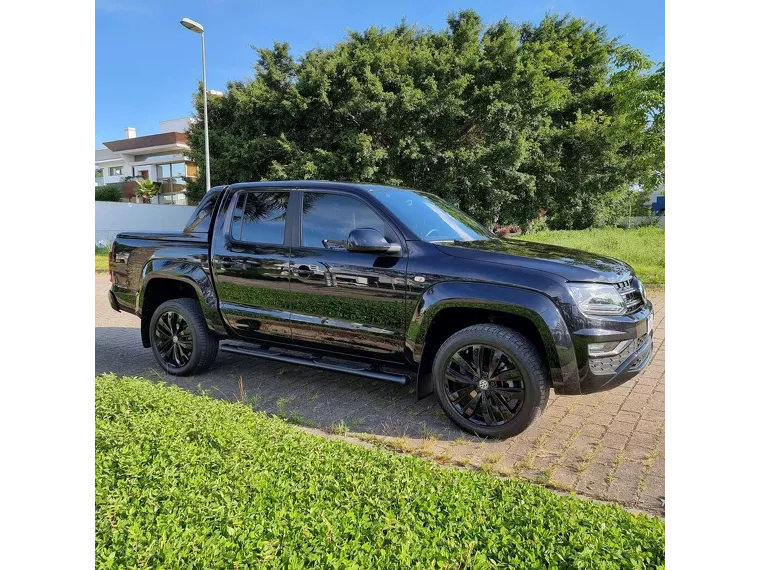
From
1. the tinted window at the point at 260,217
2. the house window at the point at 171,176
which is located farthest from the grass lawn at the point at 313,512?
the house window at the point at 171,176

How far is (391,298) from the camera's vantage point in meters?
4.03

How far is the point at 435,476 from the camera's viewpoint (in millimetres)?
2711

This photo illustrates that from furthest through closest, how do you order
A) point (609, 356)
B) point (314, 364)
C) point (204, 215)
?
point (204, 215)
point (314, 364)
point (609, 356)

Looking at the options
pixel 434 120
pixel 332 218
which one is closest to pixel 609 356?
pixel 332 218

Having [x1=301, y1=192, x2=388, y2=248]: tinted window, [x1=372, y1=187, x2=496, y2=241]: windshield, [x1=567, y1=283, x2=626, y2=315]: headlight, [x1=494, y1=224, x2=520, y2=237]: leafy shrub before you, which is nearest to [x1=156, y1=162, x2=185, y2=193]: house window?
[x1=494, y1=224, x2=520, y2=237]: leafy shrub

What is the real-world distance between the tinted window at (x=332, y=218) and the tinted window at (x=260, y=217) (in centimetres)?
27

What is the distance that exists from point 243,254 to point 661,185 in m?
4.27

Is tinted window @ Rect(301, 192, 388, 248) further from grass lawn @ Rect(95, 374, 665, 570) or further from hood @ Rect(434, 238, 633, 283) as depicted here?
grass lawn @ Rect(95, 374, 665, 570)

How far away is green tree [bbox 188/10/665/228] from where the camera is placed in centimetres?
2139

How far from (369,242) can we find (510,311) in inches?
45.4

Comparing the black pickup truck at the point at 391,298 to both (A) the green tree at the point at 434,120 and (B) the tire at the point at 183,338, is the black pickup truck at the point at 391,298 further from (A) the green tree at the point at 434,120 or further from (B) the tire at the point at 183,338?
(A) the green tree at the point at 434,120

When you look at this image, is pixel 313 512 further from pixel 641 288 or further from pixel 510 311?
pixel 641 288
